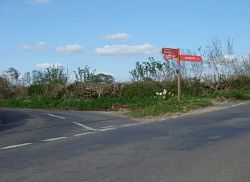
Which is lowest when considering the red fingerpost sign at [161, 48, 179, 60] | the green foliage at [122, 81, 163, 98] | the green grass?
the green grass

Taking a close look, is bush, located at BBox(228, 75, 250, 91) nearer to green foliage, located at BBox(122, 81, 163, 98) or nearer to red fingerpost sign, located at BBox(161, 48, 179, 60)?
green foliage, located at BBox(122, 81, 163, 98)

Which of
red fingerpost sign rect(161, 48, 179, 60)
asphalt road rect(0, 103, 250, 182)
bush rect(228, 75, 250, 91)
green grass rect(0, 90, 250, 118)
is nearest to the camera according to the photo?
asphalt road rect(0, 103, 250, 182)

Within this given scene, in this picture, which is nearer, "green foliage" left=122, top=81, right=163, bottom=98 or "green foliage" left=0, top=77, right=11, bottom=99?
"green foliage" left=122, top=81, right=163, bottom=98

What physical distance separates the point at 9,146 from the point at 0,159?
210 centimetres

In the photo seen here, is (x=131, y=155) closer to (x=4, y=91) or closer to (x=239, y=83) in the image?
(x=239, y=83)

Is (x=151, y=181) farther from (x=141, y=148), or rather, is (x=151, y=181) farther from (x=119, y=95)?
(x=119, y=95)

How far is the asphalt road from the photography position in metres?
7.50

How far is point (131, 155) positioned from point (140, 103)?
61.4 feet

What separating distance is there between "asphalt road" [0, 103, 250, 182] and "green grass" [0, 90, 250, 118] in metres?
7.36

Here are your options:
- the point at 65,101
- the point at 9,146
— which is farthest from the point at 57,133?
the point at 65,101

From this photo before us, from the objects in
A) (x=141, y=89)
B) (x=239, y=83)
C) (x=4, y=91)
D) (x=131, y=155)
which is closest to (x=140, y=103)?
(x=141, y=89)

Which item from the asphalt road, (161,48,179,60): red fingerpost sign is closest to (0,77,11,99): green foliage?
(161,48,179,60): red fingerpost sign

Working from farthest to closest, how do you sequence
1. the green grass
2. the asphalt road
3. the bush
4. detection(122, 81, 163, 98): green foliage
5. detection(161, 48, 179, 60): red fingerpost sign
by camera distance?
1. the bush
2. detection(122, 81, 163, 98): green foliage
3. detection(161, 48, 179, 60): red fingerpost sign
4. the green grass
5. the asphalt road

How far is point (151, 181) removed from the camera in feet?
23.1
